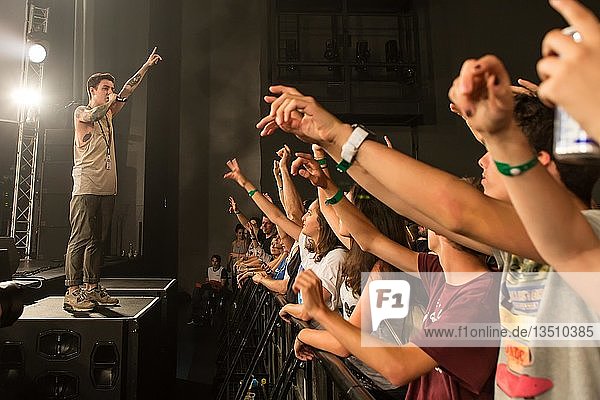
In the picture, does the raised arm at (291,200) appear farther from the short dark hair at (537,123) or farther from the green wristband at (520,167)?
the green wristband at (520,167)

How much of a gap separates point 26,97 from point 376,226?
4836 millimetres

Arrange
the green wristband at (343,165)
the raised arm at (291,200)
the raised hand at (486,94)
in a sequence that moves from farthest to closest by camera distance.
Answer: the raised arm at (291,200) → the green wristband at (343,165) → the raised hand at (486,94)

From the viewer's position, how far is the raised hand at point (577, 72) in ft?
1.58

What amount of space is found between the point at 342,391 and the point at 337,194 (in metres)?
0.60

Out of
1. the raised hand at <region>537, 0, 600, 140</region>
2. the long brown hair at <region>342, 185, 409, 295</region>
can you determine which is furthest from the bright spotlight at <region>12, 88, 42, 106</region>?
the raised hand at <region>537, 0, 600, 140</region>

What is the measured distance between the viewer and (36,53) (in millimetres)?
5445

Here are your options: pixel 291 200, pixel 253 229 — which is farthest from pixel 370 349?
pixel 253 229

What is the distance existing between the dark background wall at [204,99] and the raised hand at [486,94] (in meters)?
5.61

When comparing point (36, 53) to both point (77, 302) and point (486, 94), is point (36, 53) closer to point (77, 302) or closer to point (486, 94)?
point (77, 302)

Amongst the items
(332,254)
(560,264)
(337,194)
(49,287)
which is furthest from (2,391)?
(560,264)

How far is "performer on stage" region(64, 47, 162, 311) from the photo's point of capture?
2924 mm

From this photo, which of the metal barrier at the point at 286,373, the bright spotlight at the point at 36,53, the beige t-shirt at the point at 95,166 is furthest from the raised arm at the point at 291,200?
the bright spotlight at the point at 36,53

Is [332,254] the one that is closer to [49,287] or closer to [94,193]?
[94,193]

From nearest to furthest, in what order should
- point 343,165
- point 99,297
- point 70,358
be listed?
point 343,165, point 70,358, point 99,297
